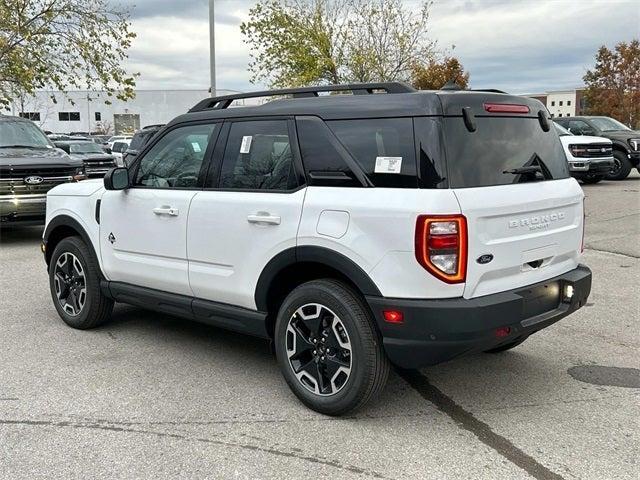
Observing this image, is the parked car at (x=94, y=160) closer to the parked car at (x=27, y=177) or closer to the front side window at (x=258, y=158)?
the parked car at (x=27, y=177)

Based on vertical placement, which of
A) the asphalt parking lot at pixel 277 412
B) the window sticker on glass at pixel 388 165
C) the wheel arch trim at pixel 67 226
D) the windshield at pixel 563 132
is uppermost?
the windshield at pixel 563 132

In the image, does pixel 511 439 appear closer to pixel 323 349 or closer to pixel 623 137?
pixel 323 349

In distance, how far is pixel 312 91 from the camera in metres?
4.07

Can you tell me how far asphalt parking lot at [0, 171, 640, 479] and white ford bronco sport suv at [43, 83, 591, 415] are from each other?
1.10 feet

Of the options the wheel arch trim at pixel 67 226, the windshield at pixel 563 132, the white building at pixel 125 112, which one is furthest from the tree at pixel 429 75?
the white building at pixel 125 112

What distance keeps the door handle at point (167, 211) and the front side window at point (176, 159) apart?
0.19m

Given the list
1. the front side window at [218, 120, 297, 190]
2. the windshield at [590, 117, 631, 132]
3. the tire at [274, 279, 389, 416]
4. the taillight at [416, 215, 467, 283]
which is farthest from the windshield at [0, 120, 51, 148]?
the windshield at [590, 117, 631, 132]

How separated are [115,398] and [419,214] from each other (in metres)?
2.32

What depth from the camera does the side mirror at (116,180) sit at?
15.7 ft

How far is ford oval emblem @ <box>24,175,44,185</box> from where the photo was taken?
9.69 m

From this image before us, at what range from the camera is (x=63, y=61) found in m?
17.2

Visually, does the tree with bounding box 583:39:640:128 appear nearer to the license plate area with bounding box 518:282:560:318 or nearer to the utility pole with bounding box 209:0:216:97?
the utility pole with bounding box 209:0:216:97

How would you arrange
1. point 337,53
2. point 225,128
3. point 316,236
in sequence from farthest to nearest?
point 337,53 → point 225,128 → point 316,236

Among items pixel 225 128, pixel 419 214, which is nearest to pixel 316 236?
pixel 419 214
